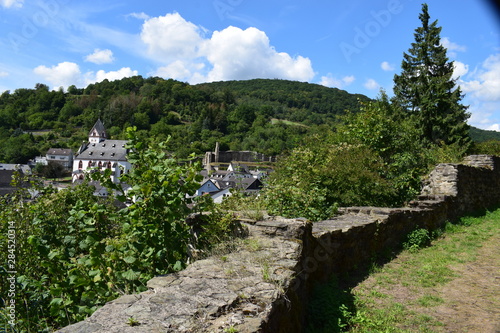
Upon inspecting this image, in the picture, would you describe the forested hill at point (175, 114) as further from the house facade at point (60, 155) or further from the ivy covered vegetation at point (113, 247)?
the ivy covered vegetation at point (113, 247)

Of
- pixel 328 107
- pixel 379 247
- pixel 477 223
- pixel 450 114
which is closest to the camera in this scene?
pixel 379 247

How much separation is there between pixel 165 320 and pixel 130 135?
2.20 meters

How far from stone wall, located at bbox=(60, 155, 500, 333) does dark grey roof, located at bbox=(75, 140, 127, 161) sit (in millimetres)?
92508

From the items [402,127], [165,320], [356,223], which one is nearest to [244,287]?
[165,320]

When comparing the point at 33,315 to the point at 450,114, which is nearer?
the point at 33,315

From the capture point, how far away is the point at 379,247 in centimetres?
685

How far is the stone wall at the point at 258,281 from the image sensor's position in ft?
8.64

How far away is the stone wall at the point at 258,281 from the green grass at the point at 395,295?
293 mm

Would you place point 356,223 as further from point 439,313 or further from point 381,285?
point 439,313

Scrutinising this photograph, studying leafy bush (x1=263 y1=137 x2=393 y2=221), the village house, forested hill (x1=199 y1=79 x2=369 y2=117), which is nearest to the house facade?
the village house

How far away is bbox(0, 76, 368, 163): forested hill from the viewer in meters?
119

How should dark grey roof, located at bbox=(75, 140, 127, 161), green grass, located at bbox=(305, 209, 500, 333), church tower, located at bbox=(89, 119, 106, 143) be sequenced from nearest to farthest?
green grass, located at bbox=(305, 209, 500, 333)
dark grey roof, located at bbox=(75, 140, 127, 161)
church tower, located at bbox=(89, 119, 106, 143)

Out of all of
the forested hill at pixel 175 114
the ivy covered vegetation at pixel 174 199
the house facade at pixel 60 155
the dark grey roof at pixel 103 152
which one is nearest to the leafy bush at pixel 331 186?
the ivy covered vegetation at pixel 174 199

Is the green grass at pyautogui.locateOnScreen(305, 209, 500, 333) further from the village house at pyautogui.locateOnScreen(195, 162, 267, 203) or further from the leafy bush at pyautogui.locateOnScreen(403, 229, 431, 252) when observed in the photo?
the village house at pyautogui.locateOnScreen(195, 162, 267, 203)
